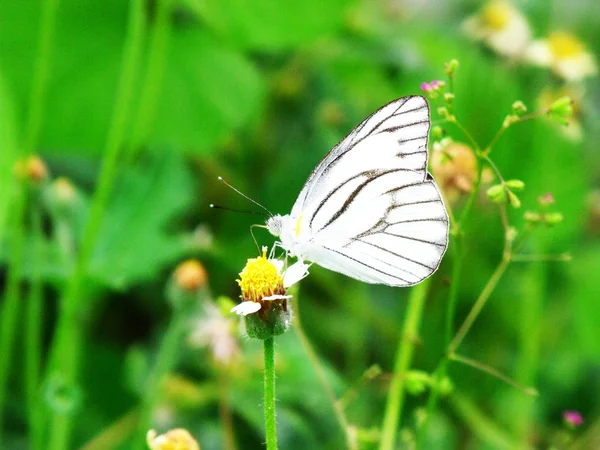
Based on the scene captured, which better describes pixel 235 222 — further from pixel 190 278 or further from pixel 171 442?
pixel 171 442

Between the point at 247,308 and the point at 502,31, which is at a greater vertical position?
the point at 502,31

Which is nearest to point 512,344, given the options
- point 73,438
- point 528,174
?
point 528,174

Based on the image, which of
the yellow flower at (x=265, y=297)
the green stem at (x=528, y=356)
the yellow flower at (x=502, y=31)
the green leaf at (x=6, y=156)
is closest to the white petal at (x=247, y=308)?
the yellow flower at (x=265, y=297)

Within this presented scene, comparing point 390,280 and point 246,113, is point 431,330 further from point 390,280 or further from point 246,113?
point 390,280

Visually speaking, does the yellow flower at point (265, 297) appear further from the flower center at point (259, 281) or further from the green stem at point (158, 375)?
the green stem at point (158, 375)

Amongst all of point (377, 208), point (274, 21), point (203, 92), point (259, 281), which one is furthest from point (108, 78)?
point (259, 281)

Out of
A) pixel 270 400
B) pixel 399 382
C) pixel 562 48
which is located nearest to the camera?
pixel 270 400

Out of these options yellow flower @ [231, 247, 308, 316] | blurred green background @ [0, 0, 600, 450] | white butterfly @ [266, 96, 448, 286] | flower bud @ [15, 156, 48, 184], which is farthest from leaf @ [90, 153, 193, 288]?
yellow flower @ [231, 247, 308, 316]
